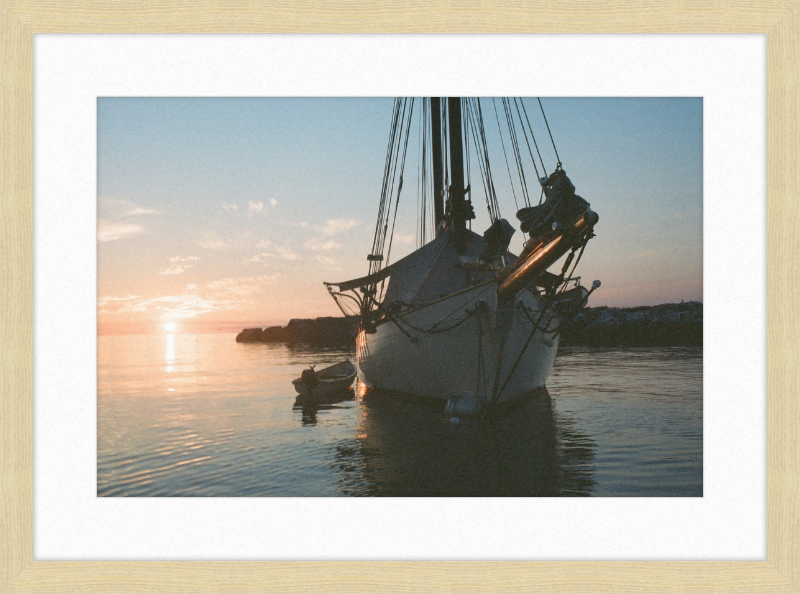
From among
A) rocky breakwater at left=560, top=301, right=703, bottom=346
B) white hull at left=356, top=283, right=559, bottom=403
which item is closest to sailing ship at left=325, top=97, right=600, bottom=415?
white hull at left=356, top=283, right=559, bottom=403

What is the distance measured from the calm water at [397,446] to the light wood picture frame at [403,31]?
106 cm

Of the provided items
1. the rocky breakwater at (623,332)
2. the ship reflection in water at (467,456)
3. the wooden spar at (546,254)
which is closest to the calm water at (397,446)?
the ship reflection in water at (467,456)

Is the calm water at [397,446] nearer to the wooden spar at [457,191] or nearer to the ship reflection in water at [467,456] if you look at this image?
the ship reflection in water at [467,456]

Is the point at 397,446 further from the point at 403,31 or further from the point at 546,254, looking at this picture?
the point at 403,31

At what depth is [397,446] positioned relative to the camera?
12.1m

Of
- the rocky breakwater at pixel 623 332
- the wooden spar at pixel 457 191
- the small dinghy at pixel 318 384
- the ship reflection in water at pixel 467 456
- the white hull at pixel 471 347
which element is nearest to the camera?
the ship reflection in water at pixel 467 456

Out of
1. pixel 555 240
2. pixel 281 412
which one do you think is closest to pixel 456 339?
pixel 555 240

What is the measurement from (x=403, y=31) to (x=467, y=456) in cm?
712

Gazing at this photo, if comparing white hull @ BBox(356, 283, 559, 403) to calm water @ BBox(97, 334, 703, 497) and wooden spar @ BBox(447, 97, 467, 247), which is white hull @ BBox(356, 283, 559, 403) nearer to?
calm water @ BBox(97, 334, 703, 497)

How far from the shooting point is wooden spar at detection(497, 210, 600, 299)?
25.6 ft

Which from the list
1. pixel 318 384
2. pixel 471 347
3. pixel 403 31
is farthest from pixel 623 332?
pixel 403 31

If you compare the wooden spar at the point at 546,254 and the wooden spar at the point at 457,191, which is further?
the wooden spar at the point at 457,191

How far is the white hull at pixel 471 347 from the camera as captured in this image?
13961 mm

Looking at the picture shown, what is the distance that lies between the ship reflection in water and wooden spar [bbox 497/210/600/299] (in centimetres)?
317
